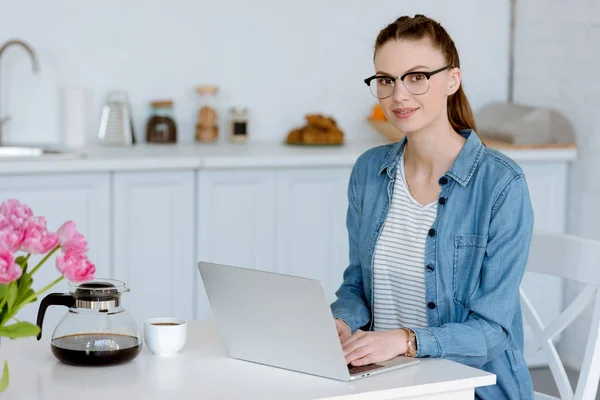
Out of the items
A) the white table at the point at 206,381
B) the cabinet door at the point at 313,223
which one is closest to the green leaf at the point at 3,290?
the white table at the point at 206,381

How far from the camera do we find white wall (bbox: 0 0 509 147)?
3959 millimetres

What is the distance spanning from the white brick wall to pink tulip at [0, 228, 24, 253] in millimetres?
3087

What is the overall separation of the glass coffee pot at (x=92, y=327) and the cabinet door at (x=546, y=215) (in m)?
2.64

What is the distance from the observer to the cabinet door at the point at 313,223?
3.77 metres

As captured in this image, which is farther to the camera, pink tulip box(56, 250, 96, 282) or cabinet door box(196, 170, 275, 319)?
cabinet door box(196, 170, 275, 319)

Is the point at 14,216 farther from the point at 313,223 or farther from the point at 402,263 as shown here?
the point at 313,223

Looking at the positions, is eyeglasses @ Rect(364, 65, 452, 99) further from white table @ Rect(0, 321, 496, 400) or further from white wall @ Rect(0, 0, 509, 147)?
white wall @ Rect(0, 0, 509, 147)

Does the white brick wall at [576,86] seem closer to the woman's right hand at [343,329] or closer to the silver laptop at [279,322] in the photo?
the woman's right hand at [343,329]

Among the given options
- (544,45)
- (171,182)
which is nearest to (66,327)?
(171,182)

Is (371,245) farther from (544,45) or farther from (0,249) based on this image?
(544,45)

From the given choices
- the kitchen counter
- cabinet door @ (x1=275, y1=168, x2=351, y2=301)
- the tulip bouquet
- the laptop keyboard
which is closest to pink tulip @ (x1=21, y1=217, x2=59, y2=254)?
the tulip bouquet

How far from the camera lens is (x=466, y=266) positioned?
2045mm

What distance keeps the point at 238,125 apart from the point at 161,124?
33 centimetres

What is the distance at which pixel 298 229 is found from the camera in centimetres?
379
